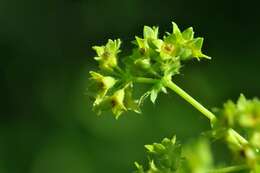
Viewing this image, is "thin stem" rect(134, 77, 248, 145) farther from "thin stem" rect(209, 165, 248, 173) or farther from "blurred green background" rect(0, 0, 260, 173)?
"blurred green background" rect(0, 0, 260, 173)

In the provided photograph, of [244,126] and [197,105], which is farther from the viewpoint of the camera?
[197,105]

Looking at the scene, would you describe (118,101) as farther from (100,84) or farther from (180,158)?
(180,158)

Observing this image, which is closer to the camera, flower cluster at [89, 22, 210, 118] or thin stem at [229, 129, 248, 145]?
thin stem at [229, 129, 248, 145]

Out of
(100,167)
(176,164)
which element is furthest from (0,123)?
(176,164)

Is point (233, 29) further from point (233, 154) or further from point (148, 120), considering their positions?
point (233, 154)

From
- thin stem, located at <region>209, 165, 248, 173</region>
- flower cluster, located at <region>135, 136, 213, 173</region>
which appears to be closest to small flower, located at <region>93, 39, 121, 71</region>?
flower cluster, located at <region>135, 136, 213, 173</region>

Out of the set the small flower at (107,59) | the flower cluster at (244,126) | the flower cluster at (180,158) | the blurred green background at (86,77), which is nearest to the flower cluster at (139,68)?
the small flower at (107,59)

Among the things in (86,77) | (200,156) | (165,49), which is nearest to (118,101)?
(165,49)

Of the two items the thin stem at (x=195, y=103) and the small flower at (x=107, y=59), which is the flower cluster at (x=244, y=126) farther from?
the small flower at (x=107, y=59)
